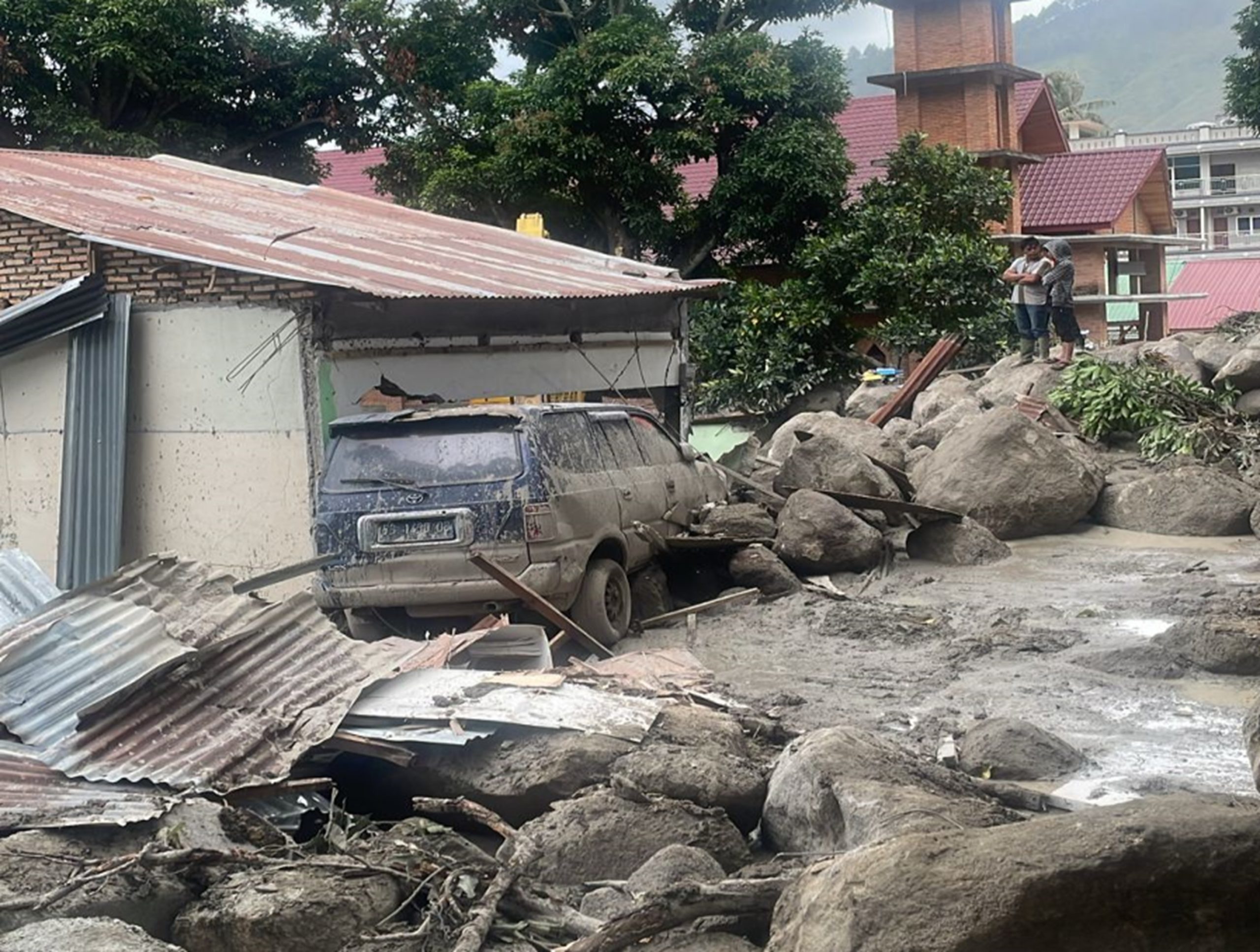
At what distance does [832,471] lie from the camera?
16016 millimetres

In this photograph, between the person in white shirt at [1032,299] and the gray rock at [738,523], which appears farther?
the person in white shirt at [1032,299]

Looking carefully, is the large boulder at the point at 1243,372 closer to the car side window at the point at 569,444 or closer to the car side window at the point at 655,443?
the car side window at the point at 655,443

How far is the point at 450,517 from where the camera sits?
10.9m

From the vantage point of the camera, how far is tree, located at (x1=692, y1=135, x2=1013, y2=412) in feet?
90.3

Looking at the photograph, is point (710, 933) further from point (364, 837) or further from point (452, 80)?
point (452, 80)

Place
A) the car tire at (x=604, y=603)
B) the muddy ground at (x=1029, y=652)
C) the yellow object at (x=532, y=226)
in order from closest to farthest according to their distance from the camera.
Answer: the muddy ground at (x=1029, y=652)
the car tire at (x=604, y=603)
the yellow object at (x=532, y=226)

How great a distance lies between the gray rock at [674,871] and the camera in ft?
19.2

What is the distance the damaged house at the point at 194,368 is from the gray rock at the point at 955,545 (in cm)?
421

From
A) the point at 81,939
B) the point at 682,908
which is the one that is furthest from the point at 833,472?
the point at 81,939

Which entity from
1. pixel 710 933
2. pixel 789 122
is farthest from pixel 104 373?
pixel 789 122

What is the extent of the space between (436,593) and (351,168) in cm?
3234

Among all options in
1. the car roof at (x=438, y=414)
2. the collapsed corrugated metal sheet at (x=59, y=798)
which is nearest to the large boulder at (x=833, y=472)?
the car roof at (x=438, y=414)

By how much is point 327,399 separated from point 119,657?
5655 millimetres

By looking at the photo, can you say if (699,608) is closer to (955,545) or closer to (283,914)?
(955,545)
